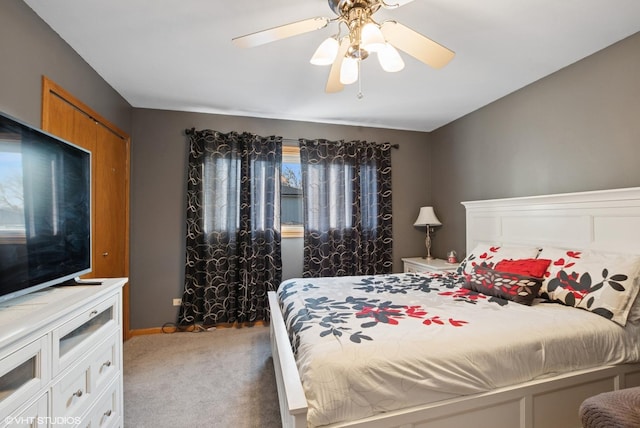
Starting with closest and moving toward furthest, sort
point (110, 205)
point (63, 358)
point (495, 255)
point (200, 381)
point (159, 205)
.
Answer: point (63, 358) < point (200, 381) < point (495, 255) < point (110, 205) < point (159, 205)

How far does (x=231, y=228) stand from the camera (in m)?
3.27

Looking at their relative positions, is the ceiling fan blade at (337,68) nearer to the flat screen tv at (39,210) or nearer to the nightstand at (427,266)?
the flat screen tv at (39,210)

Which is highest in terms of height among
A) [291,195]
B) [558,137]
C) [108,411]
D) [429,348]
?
[558,137]

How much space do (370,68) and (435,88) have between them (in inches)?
31.4

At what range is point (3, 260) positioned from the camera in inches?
42.5

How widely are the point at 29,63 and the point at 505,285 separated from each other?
3376 millimetres

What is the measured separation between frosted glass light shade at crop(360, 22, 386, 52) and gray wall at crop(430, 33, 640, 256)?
1934 millimetres

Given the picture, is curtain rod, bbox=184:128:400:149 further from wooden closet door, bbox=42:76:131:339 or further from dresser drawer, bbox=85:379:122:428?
dresser drawer, bbox=85:379:122:428

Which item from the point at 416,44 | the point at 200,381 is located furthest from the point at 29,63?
the point at 200,381

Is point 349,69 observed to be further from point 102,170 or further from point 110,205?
point 110,205

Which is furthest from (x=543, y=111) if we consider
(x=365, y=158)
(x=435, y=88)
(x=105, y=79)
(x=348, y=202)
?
(x=105, y=79)

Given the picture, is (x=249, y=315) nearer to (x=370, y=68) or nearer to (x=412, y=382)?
(x=412, y=382)

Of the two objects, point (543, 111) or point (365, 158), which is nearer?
point (543, 111)

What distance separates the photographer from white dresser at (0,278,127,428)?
2.95 ft
